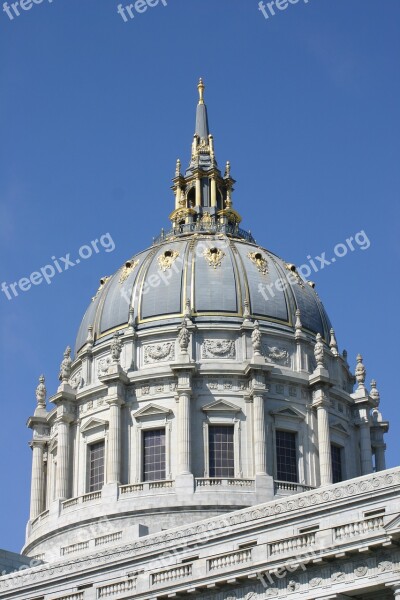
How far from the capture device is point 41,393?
298 feet

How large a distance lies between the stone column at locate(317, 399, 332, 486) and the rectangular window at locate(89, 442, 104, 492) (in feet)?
46.2

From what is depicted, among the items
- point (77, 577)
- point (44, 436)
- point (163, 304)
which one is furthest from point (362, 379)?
point (77, 577)

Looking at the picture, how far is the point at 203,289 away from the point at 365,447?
50.4 ft

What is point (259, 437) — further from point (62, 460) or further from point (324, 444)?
point (62, 460)

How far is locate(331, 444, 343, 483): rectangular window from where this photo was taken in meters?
83.6

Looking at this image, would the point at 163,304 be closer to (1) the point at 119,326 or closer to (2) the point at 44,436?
(1) the point at 119,326

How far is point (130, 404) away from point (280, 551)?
121 feet

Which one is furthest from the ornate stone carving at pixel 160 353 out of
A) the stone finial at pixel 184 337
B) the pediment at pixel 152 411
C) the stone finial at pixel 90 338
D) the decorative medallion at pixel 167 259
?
the decorative medallion at pixel 167 259

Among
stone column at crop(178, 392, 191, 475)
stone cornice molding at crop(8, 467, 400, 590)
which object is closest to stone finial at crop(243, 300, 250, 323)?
stone column at crop(178, 392, 191, 475)

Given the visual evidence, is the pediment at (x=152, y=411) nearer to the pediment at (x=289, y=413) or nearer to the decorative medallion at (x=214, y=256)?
the pediment at (x=289, y=413)

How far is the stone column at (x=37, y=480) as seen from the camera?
86188mm

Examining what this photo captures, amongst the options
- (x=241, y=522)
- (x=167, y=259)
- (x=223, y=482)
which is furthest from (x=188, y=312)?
(x=241, y=522)

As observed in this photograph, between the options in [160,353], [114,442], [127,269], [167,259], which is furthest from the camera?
[127,269]

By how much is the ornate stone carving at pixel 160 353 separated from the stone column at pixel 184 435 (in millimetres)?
4278
